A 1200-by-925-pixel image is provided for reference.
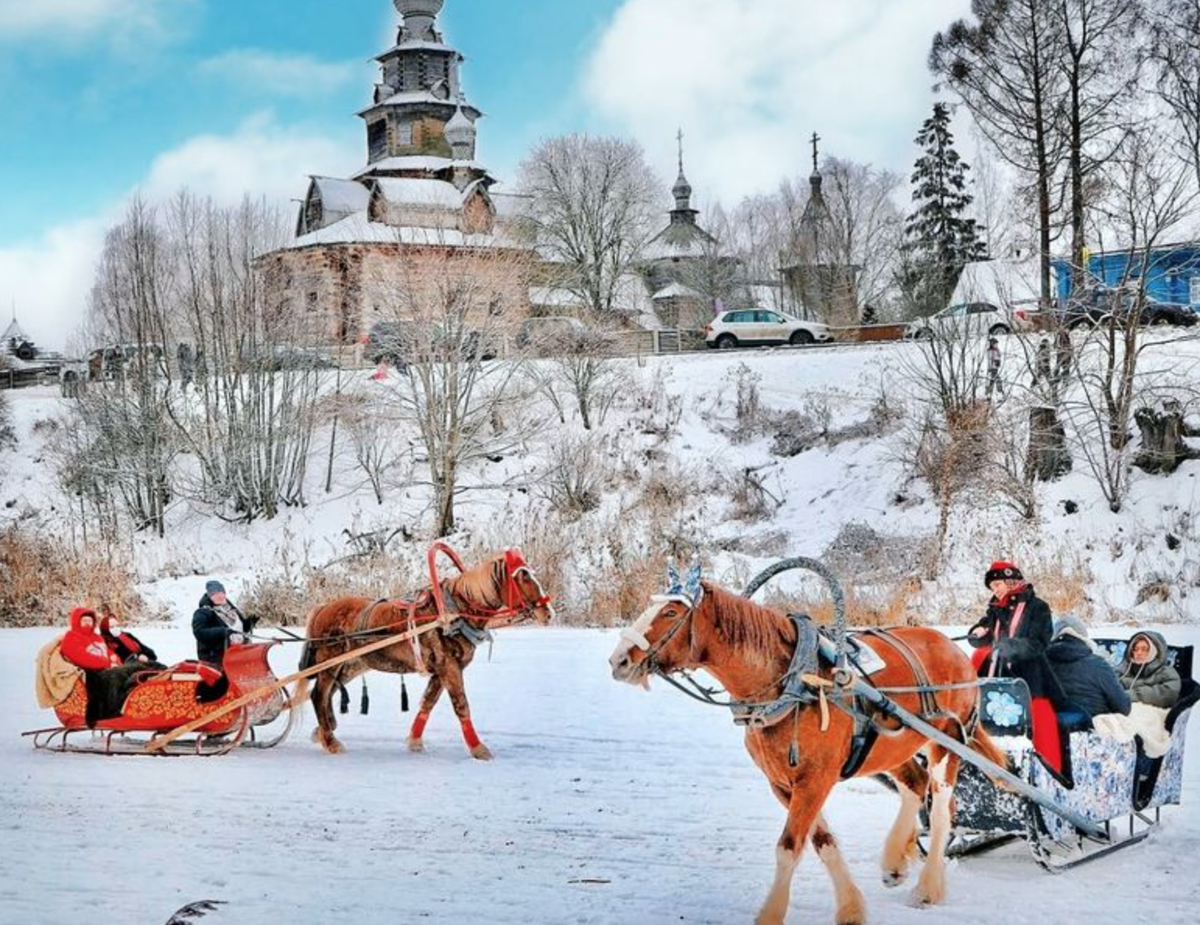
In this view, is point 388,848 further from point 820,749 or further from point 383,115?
point 383,115

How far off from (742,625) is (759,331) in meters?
31.9

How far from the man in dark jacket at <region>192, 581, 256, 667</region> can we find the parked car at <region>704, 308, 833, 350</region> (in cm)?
2856

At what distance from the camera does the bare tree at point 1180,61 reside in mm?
20422

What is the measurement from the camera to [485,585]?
26.8 ft

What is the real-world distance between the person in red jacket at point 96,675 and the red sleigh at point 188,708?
7 cm

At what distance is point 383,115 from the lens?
1778 inches

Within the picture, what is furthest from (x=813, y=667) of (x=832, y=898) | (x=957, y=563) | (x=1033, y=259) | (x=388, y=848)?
(x=1033, y=259)

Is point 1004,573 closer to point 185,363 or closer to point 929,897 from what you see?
point 929,897

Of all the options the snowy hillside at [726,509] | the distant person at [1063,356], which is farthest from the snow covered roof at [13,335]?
the distant person at [1063,356]

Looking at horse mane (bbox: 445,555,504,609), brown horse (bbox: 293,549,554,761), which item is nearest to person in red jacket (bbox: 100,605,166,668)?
brown horse (bbox: 293,549,554,761)

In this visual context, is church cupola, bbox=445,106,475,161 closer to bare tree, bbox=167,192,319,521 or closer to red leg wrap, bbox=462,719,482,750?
bare tree, bbox=167,192,319,521

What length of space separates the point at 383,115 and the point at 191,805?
4124 centimetres

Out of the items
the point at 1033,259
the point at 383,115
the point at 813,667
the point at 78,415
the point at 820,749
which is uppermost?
the point at 383,115

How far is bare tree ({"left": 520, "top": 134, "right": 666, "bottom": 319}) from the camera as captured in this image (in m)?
44.3
